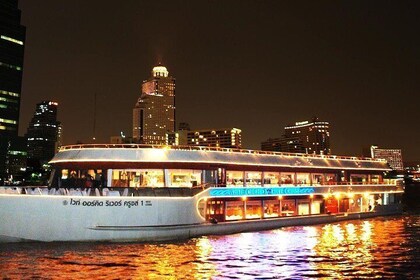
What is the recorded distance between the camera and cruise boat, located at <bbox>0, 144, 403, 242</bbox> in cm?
2862

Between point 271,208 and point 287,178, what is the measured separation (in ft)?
17.0

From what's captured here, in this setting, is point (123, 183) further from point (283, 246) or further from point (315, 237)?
point (315, 237)

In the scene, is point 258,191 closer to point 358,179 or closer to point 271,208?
point 271,208

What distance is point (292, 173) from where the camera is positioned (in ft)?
148

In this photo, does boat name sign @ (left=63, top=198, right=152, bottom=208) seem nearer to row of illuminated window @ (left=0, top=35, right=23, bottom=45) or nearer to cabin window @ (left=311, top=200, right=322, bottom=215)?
cabin window @ (left=311, top=200, right=322, bottom=215)

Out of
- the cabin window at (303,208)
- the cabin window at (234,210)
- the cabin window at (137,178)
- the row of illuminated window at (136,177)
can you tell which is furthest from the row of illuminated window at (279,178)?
the cabin window at (137,178)

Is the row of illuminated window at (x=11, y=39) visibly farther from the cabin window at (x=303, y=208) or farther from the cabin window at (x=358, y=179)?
the cabin window at (x=303, y=208)

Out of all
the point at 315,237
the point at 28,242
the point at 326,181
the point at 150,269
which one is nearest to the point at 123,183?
the point at 28,242

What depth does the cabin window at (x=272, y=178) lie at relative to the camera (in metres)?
43.6

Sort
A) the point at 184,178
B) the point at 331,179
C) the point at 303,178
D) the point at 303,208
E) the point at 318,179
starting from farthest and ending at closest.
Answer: the point at 331,179, the point at 318,179, the point at 303,178, the point at 303,208, the point at 184,178

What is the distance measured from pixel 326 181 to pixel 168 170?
21.4m

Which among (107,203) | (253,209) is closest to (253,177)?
(253,209)

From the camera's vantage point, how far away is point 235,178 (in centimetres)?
4103

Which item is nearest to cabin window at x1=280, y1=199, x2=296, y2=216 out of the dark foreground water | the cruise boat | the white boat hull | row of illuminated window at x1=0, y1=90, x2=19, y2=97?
the cruise boat
